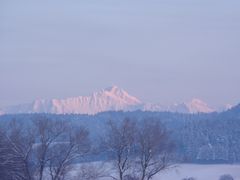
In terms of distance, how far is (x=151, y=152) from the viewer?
2759 centimetres

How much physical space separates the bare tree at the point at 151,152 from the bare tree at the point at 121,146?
381 mm

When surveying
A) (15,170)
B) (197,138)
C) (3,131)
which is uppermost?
(197,138)

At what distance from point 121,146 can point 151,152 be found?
127 cm

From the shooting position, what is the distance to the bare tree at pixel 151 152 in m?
27.5

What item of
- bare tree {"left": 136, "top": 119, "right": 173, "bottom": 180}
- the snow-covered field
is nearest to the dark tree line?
bare tree {"left": 136, "top": 119, "right": 173, "bottom": 180}

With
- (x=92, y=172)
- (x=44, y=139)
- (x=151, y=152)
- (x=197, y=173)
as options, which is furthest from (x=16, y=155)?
(x=197, y=173)

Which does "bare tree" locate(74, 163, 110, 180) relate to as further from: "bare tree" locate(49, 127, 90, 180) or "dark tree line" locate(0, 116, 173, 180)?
"bare tree" locate(49, 127, 90, 180)

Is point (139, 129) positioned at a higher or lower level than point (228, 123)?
lower

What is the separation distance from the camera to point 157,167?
1097 inches

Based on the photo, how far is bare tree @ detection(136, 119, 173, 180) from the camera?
1084 inches

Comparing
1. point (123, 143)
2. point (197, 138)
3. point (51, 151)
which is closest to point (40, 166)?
point (51, 151)

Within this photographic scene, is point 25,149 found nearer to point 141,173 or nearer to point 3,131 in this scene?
point 3,131

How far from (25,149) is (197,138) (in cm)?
4289

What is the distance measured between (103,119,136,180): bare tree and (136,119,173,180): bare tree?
38 cm
